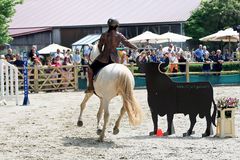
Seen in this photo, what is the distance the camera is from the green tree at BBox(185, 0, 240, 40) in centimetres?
4444

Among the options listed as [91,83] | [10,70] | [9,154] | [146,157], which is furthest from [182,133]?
[10,70]

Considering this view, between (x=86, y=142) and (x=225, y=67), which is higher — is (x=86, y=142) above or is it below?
below

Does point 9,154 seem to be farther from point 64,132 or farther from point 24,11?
point 24,11

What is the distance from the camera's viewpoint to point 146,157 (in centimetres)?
985

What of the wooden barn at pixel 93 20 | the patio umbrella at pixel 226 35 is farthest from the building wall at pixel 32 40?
the patio umbrella at pixel 226 35

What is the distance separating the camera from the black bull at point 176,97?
1237 cm

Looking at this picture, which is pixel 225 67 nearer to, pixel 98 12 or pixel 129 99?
pixel 129 99

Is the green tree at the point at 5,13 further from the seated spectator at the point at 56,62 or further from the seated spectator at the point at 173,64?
the seated spectator at the point at 173,64

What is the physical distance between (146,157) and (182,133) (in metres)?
3.09

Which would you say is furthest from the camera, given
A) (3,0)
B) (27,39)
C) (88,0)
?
(88,0)

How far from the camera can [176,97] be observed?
41.1 ft

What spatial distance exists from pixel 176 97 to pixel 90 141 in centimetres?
196

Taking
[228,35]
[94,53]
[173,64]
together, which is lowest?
[173,64]

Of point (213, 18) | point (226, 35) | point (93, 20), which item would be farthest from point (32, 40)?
point (226, 35)
